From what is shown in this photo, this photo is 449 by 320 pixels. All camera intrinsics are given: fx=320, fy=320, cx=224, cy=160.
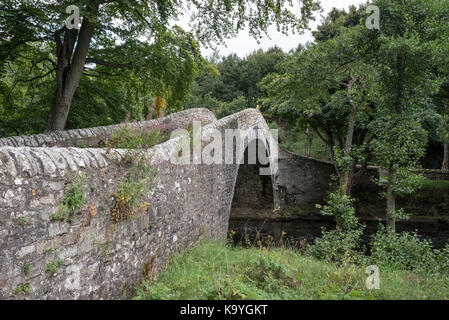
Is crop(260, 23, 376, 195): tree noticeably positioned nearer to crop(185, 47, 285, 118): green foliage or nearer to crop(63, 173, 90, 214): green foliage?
crop(63, 173, 90, 214): green foliage

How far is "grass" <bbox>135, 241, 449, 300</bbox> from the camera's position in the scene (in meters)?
3.35

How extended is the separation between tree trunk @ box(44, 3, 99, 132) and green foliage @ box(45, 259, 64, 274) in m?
5.32

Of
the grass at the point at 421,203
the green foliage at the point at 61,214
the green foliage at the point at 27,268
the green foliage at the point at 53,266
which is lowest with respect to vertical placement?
the grass at the point at 421,203

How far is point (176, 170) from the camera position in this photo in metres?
5.39

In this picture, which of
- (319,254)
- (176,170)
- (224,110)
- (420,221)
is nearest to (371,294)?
(176,170)

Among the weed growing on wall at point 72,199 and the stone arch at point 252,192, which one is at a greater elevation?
the weed growing on wall at point 72,199

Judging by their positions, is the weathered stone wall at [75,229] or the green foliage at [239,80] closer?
the weathered stone wall at [75,229]

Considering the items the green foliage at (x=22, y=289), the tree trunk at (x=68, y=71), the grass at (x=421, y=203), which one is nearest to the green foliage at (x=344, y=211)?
the tree trunk at (x=68, y=71)

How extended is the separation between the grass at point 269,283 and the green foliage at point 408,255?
1.32 metres

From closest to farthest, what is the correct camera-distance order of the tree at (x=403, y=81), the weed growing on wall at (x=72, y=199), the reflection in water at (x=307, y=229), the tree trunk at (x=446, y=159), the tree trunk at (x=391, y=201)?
the weed growing on wall at (x=72, y=199) < the tree at (x=403, y=81) < the tree trunk at (x=391, y=201) < the reflection in water at (x=307, y=229) < the tree trunk at (x=446, y=159)

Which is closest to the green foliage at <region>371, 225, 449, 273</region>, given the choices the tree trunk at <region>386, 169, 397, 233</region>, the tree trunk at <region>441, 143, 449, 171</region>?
the tree trunk at <region>386, 169, 397, 233</region>

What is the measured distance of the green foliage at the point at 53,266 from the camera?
99.4 inches

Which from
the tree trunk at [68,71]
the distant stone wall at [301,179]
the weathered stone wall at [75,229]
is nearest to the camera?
the weathered stone wall at [75,229]

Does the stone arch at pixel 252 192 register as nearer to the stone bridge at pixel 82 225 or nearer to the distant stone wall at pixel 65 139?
the distant stone wall at pixel 65 139
